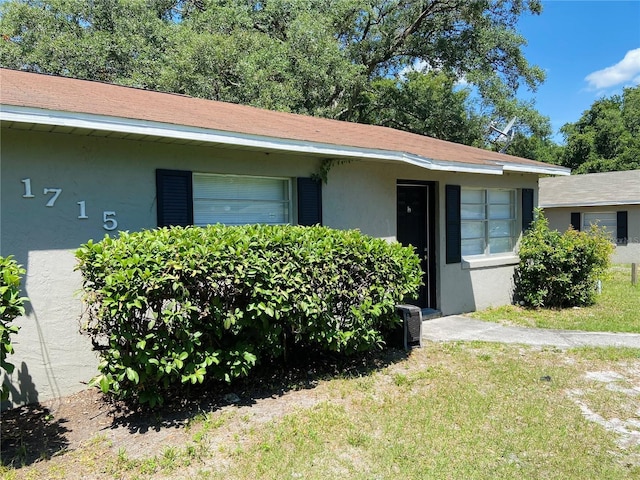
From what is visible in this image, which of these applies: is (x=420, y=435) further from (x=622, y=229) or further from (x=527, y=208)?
(x=622, y=229)

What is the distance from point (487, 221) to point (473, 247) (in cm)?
61

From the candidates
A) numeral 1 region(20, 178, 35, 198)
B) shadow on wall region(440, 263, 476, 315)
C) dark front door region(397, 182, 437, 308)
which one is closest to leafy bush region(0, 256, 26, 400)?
numeral 1 region(20, 178, 35, 198)

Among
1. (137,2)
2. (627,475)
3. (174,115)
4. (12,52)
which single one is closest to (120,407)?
(174,115)

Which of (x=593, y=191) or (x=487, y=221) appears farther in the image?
(x=593, y=191)

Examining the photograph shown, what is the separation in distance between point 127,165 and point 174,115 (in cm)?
89

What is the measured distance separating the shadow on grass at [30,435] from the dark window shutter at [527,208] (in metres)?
8.54

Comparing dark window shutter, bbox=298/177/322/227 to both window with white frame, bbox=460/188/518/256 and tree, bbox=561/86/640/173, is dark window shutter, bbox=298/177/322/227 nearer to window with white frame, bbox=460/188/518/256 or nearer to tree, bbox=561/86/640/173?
window with white frame, bbox=460/188/518/256

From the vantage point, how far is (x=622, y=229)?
1769 centimetres

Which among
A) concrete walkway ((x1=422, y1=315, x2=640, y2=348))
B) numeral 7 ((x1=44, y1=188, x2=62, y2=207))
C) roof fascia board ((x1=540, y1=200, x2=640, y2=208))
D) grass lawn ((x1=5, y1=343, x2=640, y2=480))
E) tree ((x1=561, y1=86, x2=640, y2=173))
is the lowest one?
grass lawn ((x1=5, y1=343, x2=640, y2=480))

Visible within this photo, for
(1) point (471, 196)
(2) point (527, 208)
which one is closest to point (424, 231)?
(1) point (471, 196)

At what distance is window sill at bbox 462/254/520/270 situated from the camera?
8.39 m

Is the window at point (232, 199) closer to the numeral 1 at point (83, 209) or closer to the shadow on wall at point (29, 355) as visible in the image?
the numeral 1 at point (83, 209)

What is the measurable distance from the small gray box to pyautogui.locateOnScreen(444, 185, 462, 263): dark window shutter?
96.1 inches

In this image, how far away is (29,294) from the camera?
430 cm
